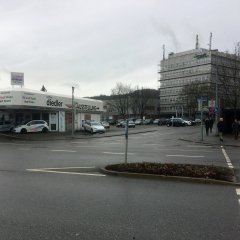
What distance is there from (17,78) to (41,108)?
10.1m

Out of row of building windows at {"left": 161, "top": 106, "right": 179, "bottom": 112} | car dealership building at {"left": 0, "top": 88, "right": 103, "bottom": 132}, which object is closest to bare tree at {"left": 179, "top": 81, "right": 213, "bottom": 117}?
row of building windows at {"left": 161, "top": 106, "right": 179, "bottom": 112}

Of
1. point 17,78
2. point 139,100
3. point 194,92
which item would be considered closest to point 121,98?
point 139,100

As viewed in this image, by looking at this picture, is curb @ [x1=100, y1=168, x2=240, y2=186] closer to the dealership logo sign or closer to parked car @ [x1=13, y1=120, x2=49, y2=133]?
parked car @ [x1=13, y1=120, x2=49, y2=133]

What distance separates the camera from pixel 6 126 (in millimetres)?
47625

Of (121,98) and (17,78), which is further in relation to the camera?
(121,98)

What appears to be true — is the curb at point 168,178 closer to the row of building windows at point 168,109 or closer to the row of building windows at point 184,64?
the row of building windows at point 184,64

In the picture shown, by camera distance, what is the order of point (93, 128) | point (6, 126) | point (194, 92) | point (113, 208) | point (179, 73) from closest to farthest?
point (113, 208) < point (6, 126) < point (93, 128) < point (194, 92) < point (179, 73)

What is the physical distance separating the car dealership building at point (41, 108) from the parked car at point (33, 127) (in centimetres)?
161

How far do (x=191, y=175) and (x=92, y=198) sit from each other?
3.78m

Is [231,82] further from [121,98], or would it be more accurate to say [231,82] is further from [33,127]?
[121,98]

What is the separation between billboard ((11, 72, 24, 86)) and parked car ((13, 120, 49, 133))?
11134 mm

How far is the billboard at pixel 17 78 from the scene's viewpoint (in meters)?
55.5

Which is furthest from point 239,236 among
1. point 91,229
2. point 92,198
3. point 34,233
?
point 92,198

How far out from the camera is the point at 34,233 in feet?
21.0
